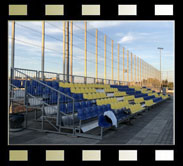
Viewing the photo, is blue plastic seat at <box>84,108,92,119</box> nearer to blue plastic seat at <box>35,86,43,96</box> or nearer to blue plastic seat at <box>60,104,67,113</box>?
blue plastic seat at <box>60,104,67,113</box>

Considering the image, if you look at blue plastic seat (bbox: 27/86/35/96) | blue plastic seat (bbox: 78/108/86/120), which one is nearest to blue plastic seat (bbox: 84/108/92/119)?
blue plastic seat (bbox: 78/108/86/120)

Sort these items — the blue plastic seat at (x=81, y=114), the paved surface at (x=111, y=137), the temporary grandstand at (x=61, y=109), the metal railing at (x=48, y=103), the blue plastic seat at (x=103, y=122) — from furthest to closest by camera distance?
the metal railing at (x=48, y=103) < the temporary grandstand at (x=61, y=109) < the blue plastic seat at (x=81, y=114) < the blue plastic seat at (x=103, y=122) < the paved surface at (x=111, y=137)

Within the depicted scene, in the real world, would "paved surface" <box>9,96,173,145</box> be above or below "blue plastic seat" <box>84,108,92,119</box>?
below

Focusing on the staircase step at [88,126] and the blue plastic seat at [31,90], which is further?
the blue plastic seat at [31,90]

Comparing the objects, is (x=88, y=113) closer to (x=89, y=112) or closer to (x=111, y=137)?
(x=89, y=112)

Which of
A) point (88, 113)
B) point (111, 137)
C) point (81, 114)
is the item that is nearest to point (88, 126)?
point (88, 113)

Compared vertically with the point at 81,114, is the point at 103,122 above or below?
below

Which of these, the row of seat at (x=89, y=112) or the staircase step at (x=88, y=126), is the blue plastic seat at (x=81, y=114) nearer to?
the row of seat at (x=89, y=112)

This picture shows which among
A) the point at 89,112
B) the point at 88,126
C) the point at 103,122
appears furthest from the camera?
the point at 89,112

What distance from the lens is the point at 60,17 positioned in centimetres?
315

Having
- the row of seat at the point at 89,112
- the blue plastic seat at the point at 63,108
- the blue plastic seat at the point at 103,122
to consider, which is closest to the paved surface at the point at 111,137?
the blue plastic seat at the point at 103,122

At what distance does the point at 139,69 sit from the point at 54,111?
2467cm

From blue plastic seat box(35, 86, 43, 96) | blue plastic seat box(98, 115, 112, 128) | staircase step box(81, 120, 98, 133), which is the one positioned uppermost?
blue plastic seat box(35, 86, 43, 96)
